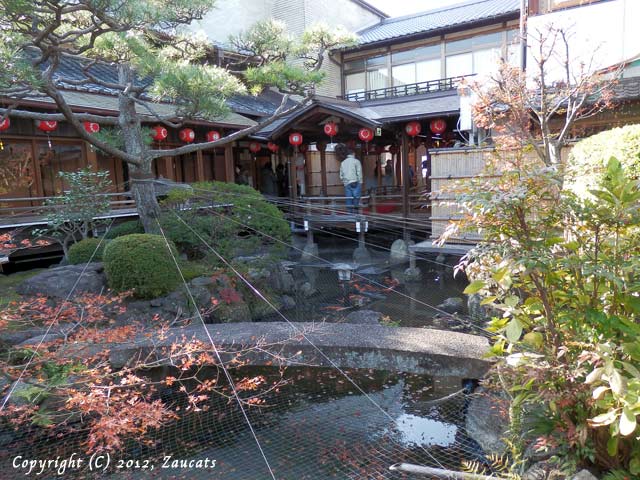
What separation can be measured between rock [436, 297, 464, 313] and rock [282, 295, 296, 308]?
3.03m

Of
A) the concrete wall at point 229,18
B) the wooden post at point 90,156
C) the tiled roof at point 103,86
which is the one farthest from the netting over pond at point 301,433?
the concrete wall at point 229,18

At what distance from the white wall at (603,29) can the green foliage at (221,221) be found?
5753 mm

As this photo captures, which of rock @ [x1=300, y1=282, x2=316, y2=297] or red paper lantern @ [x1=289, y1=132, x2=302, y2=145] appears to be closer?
rock @ [x1=300, y1=282, x2=316, y2=297]

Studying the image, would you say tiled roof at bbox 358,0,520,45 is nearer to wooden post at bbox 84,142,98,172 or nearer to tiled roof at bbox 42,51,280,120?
tiled roof at bbox 42,51,280,120

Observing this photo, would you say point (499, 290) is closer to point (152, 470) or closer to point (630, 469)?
point (630, 469)

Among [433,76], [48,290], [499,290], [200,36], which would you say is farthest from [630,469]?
[433,76]

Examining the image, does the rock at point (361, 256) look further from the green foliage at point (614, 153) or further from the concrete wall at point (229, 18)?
the concrete wall at point (229, 18)

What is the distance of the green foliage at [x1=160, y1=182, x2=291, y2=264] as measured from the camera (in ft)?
28.9

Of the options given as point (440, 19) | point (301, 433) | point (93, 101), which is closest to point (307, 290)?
point (301, 433)

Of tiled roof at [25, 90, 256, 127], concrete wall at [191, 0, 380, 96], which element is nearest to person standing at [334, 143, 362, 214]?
tiled roof at [25, 90, 256, 127]

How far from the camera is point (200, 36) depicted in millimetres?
9156

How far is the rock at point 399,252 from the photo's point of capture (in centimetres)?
1271

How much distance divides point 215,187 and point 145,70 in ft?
Result: 8.30

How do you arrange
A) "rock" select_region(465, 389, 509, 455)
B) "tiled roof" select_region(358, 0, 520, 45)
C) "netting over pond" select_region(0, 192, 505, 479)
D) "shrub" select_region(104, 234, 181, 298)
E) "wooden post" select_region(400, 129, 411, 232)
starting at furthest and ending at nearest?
"tiled roof" select_region(358, 0, 520, 45) → "wooden post" select_region(400, 129, 411, 232) → "shrub" select_region(104, 234, 181, 298) → "netting over pond" select_region(0, 192, 505, 479) → "rock" select_region(465, 389, 509, 455)
